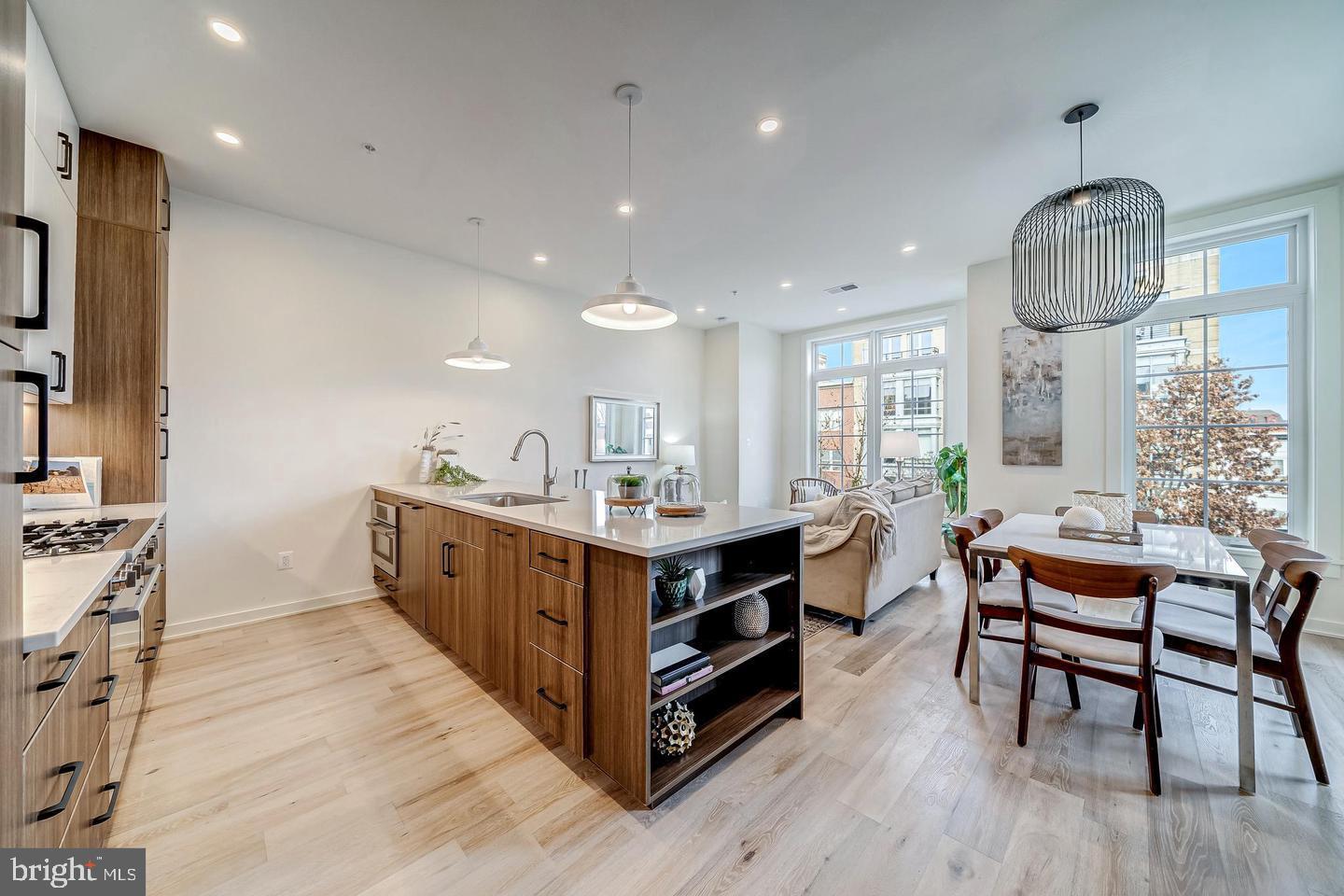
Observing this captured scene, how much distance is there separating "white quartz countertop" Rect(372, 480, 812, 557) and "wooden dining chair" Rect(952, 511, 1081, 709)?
969 mm

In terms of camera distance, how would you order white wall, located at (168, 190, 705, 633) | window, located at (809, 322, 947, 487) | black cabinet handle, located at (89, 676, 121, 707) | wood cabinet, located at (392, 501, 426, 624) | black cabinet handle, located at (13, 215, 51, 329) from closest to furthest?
black cabinet handle, located at (13, 215, 51, 329)
black cabinet handle, located at (89, 676, 121, 707)
wood cabinet, located at (392, 501, 426, 624)
white wall, located at (168, 190, 705, 633)
window, located at (809, 322, 947, 487)

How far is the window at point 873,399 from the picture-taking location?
5820 millimetres

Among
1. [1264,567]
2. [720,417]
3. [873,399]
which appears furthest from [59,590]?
[873,399]

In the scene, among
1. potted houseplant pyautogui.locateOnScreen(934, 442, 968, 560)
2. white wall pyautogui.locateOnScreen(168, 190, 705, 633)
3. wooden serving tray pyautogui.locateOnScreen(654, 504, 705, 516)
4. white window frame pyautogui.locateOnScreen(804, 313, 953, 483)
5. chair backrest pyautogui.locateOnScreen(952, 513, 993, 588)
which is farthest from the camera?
white window frame pyautogui.locateOnScreen(804, 313, 953, 483)

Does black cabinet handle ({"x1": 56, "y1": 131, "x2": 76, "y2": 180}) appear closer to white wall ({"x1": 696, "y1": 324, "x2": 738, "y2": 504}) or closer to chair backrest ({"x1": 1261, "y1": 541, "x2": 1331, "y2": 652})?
chair backrest ({"x1": 1261, "y1": 541, "x2": 1331, "y2": 652})

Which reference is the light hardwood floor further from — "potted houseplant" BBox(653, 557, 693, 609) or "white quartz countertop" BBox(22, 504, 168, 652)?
"white quartz countertop" BBox(22, 504, 168, 652)

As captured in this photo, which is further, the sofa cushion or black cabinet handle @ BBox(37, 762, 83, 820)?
the sofa cushion

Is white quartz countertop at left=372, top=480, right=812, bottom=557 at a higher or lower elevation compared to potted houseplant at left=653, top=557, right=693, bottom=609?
higher

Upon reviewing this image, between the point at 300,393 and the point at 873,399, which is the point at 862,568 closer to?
the point at 873,399

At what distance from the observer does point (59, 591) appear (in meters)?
1.10

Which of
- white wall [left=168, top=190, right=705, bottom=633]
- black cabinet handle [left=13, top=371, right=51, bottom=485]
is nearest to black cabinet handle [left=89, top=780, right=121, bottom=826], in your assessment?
black cabinet handle [left=13, top=371, right=51, bottom=485]

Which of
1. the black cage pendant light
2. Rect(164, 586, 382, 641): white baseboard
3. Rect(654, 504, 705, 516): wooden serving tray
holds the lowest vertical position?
Rect(164, 586, 382, 641): white baseboard

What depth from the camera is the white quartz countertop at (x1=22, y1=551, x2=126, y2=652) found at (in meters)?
0.88

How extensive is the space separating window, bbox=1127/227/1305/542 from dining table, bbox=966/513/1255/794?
129 centimetres
